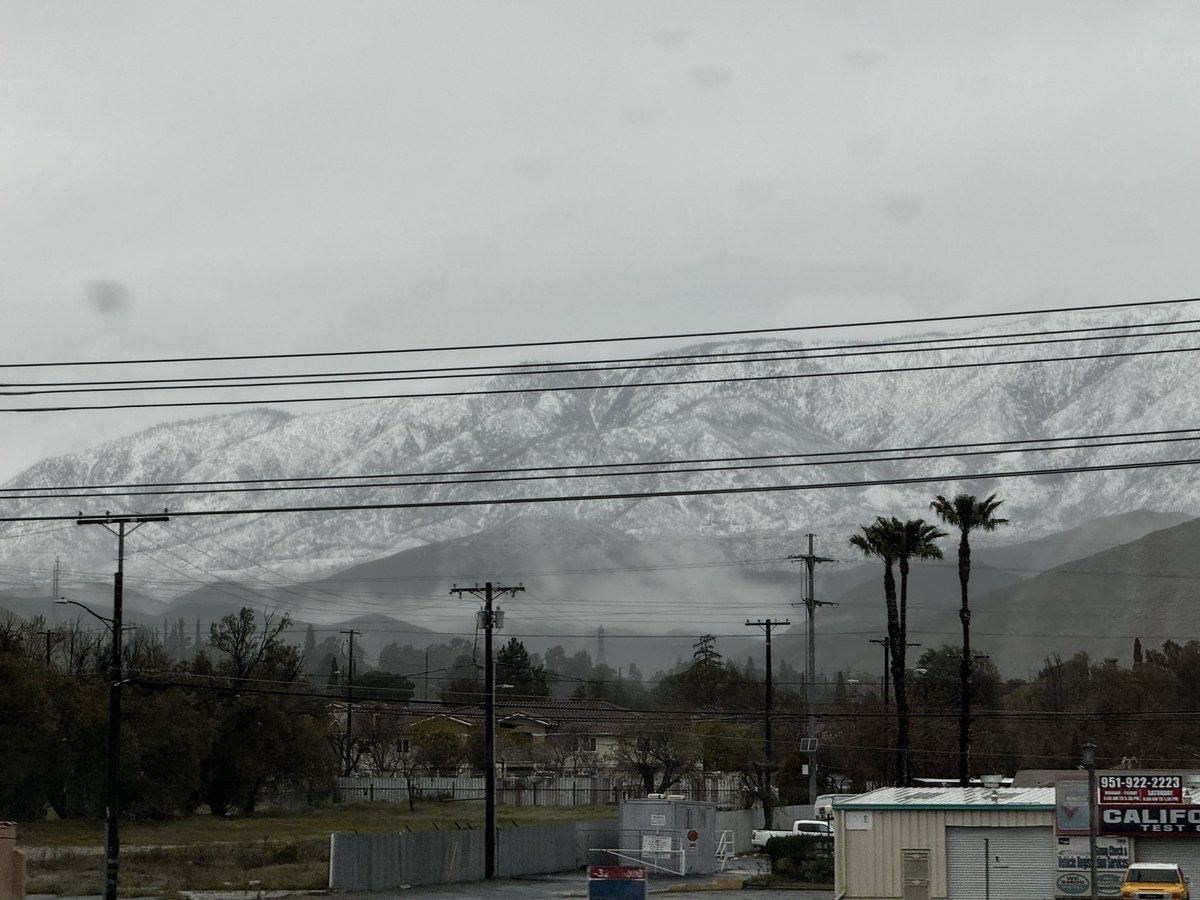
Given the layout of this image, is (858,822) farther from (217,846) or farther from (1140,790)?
(217,846)

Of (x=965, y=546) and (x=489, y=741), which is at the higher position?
(x=965, y=546)

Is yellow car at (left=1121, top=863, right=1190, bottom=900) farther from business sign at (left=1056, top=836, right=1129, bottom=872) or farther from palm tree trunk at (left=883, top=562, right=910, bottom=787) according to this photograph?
palm tree trunk at (left=883, top=562, right=910, bottom=787)

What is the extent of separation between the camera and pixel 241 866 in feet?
238

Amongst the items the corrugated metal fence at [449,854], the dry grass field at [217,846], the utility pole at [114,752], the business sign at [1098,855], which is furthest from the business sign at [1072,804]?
the utility pole at [114,752]

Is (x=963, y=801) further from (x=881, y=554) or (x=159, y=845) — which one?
(x=159, y=845)

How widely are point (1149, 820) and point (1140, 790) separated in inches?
36.2

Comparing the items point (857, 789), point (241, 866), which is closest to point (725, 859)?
point (241, 866)

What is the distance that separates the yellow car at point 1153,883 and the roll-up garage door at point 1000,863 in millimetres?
4466

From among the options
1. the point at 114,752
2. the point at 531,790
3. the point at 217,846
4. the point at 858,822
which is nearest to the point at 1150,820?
the point at 858,822

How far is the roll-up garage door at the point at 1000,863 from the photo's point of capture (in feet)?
171

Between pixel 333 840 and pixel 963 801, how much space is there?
988 inches

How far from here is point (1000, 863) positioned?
5244 centimetres

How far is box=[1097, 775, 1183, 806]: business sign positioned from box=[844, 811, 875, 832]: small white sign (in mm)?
7185

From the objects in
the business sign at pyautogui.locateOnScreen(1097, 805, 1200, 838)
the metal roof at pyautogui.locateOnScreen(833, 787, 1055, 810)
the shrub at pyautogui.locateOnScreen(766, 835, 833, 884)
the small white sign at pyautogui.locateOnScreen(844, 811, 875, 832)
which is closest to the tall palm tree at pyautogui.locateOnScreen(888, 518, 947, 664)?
the shrub at pyautogui.locateOnScreen(766, 835, 833, 884)
